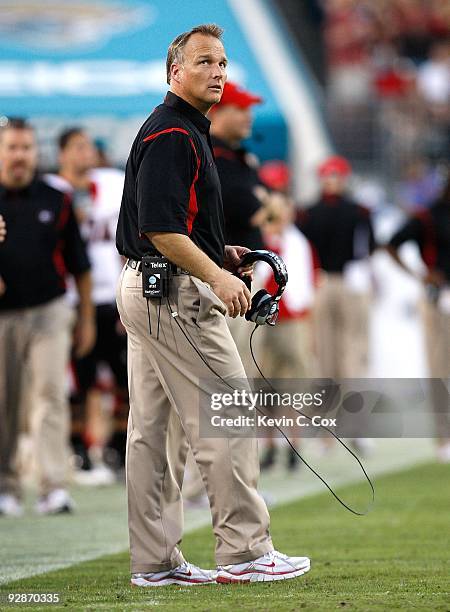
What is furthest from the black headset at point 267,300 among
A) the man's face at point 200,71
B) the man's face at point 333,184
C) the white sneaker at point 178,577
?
the man's face at point 333,184

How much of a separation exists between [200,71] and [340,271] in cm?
797

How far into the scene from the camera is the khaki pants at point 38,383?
27.3ft

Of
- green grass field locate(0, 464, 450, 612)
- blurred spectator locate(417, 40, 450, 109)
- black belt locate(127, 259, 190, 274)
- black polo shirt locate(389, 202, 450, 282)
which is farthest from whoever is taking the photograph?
blurred spectator locate(417, 40, 450, 109)

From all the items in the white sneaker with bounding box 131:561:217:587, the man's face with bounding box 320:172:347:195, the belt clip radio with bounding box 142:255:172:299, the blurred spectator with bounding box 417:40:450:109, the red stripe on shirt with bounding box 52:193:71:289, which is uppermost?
the blurred spectator with bounding box 417:40:450:109

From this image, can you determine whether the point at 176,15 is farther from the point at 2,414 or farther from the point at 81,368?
the point at 2,414

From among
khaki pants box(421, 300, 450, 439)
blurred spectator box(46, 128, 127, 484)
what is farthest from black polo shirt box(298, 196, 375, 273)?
blurred spectator box(46, 128, 127, 484)

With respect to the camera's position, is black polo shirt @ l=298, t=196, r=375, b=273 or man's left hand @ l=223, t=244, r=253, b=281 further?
black polo shirt @ l=298, t=196, r=375, b=273

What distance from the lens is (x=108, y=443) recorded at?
426 inches

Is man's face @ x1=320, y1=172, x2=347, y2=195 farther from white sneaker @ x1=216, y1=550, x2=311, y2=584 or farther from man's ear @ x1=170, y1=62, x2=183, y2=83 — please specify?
white sneaker @ x1=216, y1=550, x2=311, y2=584

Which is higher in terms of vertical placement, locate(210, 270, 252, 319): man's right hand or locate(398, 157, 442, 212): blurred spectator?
locate(398, 157, 442, 212): blurred spectator

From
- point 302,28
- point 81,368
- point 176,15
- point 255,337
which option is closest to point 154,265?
point 255,337

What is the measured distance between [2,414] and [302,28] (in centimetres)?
1565

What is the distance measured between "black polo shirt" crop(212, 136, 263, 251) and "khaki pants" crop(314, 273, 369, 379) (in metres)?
5.20

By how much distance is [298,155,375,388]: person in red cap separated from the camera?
1294cm
